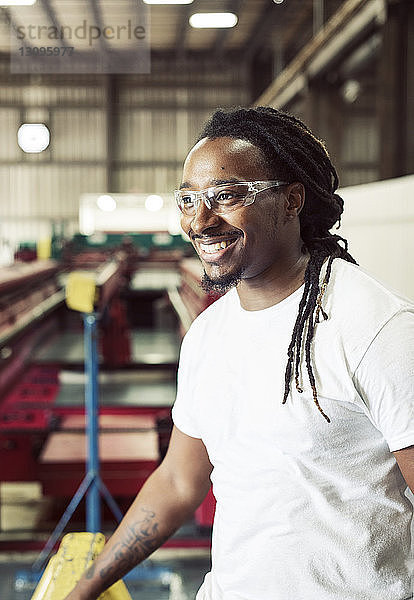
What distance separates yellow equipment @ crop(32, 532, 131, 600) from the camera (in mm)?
1423

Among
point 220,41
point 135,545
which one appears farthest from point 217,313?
point 220,41

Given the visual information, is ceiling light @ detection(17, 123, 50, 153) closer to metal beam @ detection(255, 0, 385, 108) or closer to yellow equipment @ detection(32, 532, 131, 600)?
metal beam @ detection(255, 0, 385, 108)

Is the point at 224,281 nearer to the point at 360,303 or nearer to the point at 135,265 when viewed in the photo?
the point at 360,303

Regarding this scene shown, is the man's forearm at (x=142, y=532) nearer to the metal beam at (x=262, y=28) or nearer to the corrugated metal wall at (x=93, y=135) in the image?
the metal beam at (x=262, y=28)

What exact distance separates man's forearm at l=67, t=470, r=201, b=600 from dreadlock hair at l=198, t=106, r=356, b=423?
429 millimetres

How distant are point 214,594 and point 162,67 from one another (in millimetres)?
16220

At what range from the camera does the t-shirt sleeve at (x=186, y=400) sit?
135 centimetres

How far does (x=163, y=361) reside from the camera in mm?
5348

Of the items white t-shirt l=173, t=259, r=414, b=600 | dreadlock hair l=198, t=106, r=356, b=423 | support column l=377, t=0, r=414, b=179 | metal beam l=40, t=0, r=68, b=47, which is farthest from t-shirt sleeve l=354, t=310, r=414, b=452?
support column l=377, t=0, r=414, b=179

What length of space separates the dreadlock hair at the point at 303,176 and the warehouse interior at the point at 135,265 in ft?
3.52

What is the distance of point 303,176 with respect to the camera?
126cm

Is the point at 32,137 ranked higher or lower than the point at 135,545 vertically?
higher

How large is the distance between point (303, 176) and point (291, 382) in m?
0.35

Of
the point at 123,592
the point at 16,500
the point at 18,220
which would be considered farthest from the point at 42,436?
the point at 18,220
